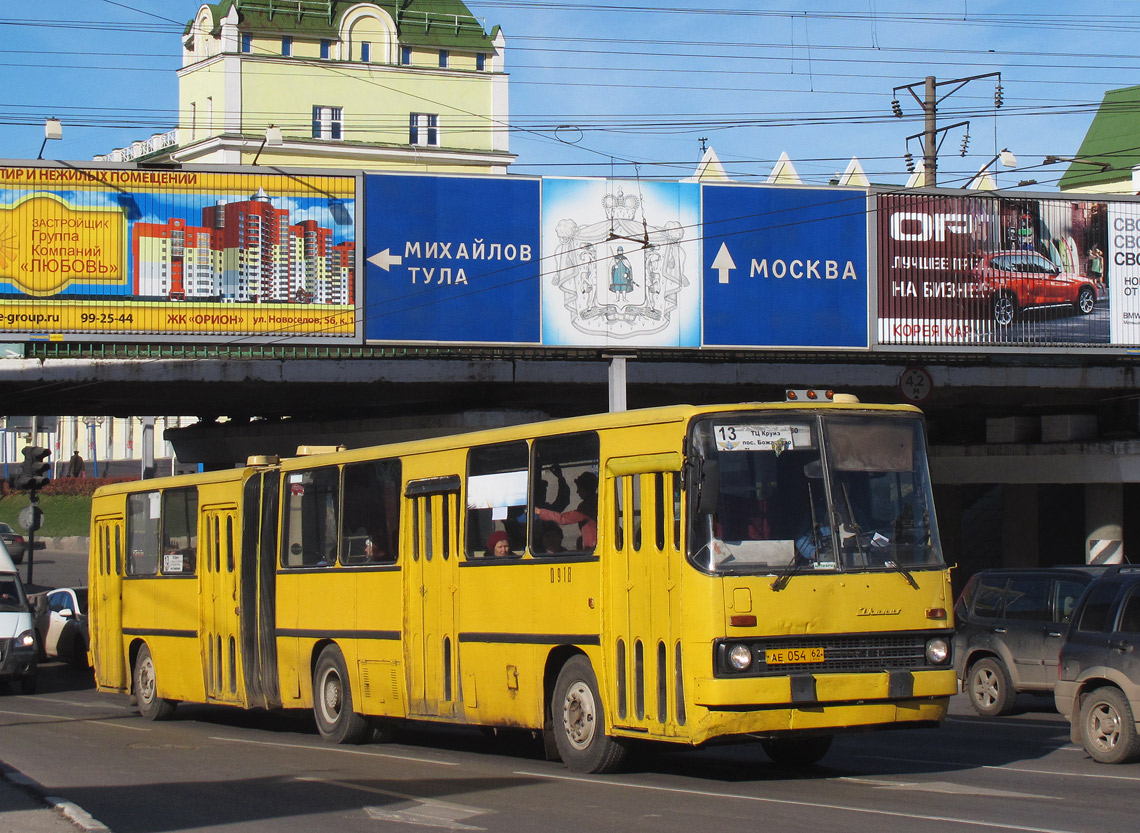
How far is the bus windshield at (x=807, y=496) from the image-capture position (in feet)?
34.7

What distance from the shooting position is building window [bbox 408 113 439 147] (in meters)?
87.1

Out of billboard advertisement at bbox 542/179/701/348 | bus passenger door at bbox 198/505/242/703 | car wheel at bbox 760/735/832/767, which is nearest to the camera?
car wheel at bbox 760/735/832/767

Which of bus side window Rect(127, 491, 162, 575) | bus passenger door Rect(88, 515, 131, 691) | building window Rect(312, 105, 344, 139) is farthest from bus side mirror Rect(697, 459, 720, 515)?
building window Rect(312, 105, 344, 139)

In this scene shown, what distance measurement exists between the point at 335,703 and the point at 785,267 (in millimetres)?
19899

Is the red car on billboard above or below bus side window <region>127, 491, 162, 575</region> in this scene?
above

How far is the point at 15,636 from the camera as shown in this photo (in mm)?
22188

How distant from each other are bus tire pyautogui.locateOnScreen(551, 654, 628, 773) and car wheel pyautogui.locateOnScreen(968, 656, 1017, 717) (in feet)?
26.3

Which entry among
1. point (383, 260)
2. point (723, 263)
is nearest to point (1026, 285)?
point (723, 263)

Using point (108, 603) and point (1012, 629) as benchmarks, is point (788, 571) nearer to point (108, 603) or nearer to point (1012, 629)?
point (1012, 629)

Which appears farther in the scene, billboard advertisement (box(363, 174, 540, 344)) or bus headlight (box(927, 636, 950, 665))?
billboard advertisement (box(363, 174, 540, 344))

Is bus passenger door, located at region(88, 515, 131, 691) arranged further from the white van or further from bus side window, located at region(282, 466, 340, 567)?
bus side window, located at region(282, 466, 340, 567)

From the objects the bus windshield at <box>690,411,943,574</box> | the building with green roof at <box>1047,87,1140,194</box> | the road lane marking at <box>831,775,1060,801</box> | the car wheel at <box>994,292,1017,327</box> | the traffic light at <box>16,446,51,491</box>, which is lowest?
the road lane marking at <box>831,775,1060,801</box>

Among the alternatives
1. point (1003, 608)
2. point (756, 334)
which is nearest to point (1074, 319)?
point (756, 334)

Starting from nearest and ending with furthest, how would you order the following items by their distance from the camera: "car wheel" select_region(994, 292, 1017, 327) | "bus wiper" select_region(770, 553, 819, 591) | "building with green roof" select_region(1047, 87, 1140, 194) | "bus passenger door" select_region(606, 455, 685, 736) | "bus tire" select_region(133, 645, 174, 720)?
"bus wiper" select_region(770, 553, 819, 591) → "bus passenger door" select_region(606, 455, 685, 736) → "bus tire" select_region(133, 645, 174, 720) → "car wheel" select_region(994, 292, 1017, 327) → "building with green roof" select_region(1047, 87, 1140, 194)
